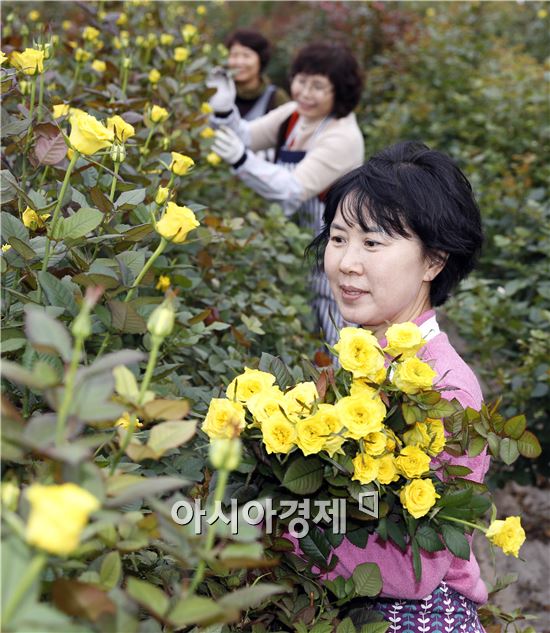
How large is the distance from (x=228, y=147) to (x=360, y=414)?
2.25 m

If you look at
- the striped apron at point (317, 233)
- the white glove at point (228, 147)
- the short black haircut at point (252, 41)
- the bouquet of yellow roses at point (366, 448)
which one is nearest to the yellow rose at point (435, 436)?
the bouquet of yellow roses at point (366, 448)

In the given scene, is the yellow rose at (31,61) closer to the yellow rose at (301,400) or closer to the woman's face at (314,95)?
the yellow rose at (301,400)

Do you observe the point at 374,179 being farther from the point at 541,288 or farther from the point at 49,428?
the point at 541,288

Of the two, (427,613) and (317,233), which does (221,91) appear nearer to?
(317,233)

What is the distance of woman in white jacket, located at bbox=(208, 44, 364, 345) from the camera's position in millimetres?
3334

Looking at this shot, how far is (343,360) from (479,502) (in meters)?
0.30

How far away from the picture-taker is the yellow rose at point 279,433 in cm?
117

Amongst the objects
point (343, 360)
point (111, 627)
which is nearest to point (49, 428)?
point (111, 627)

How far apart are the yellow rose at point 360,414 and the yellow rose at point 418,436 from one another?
10 cm

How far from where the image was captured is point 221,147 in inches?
127

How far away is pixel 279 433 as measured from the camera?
3.84 feet

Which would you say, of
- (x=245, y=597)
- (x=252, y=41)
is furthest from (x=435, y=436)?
(x=252, y=41)

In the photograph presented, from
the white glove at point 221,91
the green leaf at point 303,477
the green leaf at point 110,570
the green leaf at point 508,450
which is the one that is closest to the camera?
the green leaf at point 110,570

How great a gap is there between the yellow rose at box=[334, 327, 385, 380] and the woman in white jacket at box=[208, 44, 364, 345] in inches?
80.1
